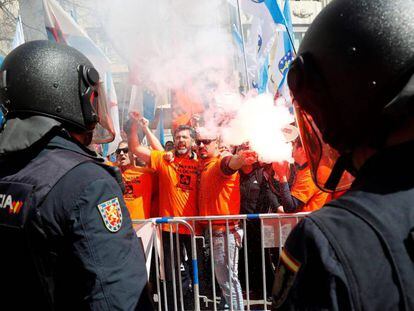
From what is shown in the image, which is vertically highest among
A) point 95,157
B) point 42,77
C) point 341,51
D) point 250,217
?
point 341,51

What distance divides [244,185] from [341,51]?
4.19m

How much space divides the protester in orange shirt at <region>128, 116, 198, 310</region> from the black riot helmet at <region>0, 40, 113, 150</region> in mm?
2777

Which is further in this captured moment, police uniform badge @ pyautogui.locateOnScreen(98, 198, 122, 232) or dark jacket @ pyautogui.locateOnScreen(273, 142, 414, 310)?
police uniform badge @ pyautogui.locateOnScreen(98, 198, 122, 232)

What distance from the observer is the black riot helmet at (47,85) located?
1.68 metres

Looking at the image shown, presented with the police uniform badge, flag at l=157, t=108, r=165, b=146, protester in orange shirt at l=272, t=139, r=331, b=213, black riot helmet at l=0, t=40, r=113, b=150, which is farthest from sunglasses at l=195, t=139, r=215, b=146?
the police uniform badge

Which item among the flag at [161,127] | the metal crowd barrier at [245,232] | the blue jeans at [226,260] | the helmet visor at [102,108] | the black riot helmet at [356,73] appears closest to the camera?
the black riot helmet at [356,73]

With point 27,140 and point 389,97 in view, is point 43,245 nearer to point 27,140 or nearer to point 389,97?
point 27,140

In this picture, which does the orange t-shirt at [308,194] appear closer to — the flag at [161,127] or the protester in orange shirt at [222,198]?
the protester in orange shirt at [222,198]

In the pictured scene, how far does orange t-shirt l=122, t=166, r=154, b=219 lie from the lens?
16.0 ft

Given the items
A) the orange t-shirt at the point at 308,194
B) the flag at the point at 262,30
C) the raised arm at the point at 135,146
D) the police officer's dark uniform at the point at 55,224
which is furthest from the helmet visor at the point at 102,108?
the flag at the point at 262,30

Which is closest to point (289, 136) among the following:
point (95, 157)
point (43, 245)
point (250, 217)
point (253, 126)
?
point (253, 126)

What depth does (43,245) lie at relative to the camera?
1430 mm

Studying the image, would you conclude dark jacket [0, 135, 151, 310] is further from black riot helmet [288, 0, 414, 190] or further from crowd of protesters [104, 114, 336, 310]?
crowd of protesters [104, 114, 336, 310]

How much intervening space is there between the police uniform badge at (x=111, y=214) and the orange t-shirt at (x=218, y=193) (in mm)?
2995
